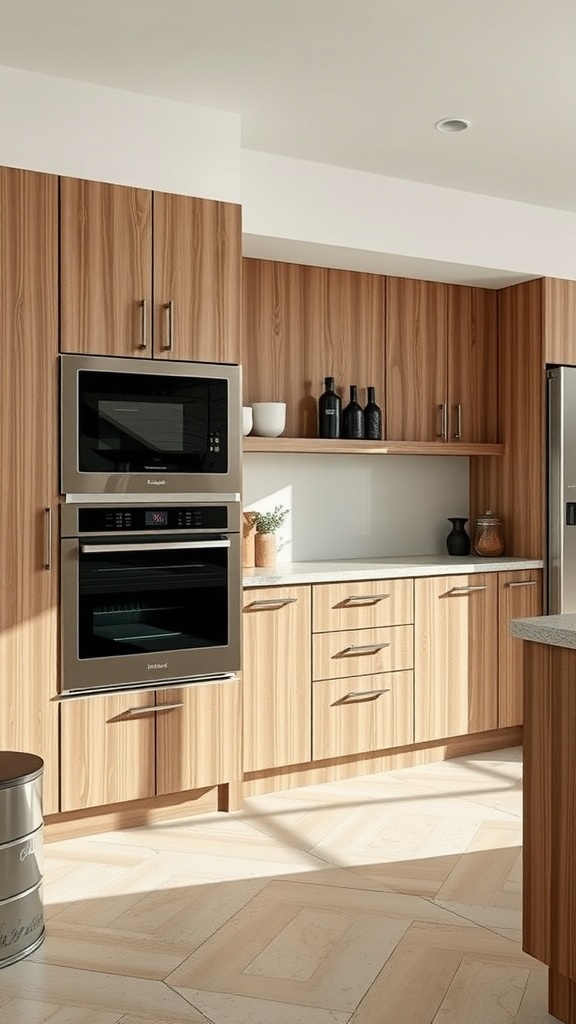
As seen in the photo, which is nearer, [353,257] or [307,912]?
[307,912]

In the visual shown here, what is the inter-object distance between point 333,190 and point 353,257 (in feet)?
1.02

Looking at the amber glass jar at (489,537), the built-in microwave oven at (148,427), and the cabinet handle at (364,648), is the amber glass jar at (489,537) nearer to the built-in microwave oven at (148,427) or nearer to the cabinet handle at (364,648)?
the cabinet handle at (364,648)

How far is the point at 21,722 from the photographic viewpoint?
3293mm

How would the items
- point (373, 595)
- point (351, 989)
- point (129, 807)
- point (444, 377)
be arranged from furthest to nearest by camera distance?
1. point (444, 377)
2. point (373, 595)
3. point (129, 807)
4. point (351, 989)

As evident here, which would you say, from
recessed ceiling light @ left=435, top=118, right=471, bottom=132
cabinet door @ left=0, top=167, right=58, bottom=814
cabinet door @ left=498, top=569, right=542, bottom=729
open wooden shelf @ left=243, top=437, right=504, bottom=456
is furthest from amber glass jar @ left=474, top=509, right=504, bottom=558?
cabinet door @ left=0, top=167, right=58, bottom=814

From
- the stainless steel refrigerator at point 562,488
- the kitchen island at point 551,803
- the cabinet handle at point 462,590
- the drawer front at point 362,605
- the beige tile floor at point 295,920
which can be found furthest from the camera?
the stainless steel refrigerator at point 562,488

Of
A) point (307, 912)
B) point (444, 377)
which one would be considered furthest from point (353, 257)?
point (307, 912)

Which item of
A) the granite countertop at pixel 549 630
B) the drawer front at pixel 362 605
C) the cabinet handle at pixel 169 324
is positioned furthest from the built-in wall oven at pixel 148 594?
the granite countertop at pixel 549 630

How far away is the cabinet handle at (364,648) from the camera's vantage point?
4098mm

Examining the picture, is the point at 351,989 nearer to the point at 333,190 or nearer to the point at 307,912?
the point at 307,912

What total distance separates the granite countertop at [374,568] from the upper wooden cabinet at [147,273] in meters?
0.89

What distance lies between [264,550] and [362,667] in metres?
0.67

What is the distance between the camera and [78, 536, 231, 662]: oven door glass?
3.40 metres

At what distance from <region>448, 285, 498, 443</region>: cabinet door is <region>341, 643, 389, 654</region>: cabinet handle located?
1.26 meters
